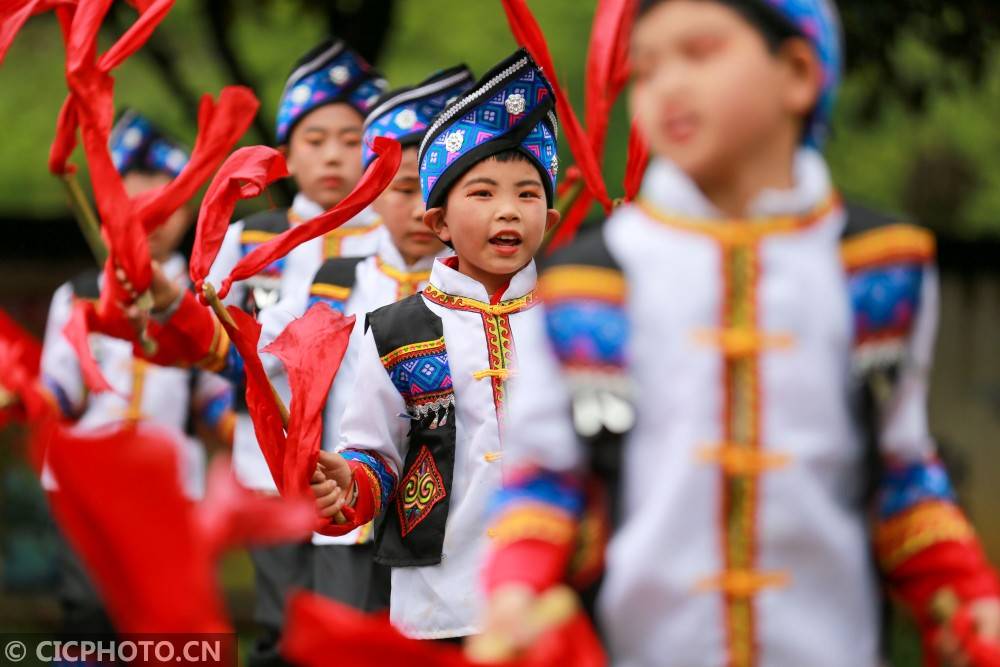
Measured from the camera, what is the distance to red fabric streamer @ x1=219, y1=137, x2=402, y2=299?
189 inches

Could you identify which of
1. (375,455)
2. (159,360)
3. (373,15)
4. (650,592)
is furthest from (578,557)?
(373,15)

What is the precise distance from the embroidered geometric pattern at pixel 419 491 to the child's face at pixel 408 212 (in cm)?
136

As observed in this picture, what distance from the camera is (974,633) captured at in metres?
2.91

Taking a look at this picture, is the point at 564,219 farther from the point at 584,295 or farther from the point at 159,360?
the point at 584,295

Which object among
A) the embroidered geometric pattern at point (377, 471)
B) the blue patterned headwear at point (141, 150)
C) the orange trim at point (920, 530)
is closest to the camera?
the orange trim at point (920, 530)

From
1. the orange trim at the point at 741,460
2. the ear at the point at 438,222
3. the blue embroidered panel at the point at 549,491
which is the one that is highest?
the ear at the point at 438,222

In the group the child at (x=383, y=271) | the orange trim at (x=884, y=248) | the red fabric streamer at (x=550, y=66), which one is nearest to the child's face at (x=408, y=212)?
the child at (x=383, y=271)

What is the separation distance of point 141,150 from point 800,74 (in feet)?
16.7

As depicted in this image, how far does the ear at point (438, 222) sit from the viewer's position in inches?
180

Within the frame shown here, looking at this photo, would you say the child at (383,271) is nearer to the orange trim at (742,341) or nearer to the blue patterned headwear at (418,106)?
the blue patterned headwear at (418,106)

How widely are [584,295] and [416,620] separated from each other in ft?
5.82

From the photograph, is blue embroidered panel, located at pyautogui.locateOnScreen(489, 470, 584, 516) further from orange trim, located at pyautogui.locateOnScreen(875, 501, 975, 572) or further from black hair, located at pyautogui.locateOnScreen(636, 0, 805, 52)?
black hair, located at pyautogui.locateOnScreen(636, 0, 805, 52)

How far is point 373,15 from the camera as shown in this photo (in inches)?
356

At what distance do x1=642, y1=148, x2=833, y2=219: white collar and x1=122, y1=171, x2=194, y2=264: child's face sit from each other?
15.1ft
